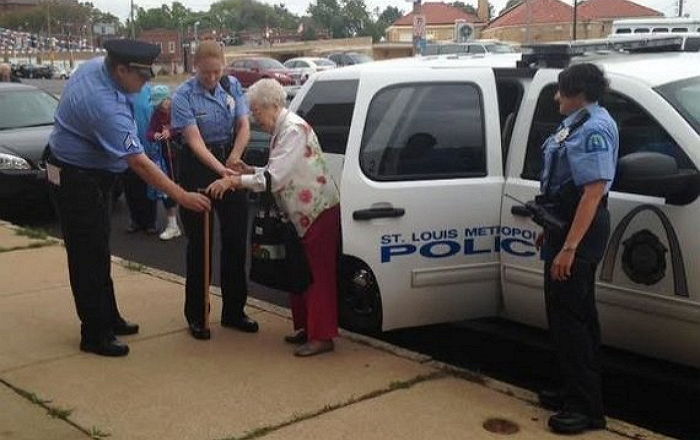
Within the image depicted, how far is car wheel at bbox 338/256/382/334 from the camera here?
15.8 feet

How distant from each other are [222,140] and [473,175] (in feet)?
5.03

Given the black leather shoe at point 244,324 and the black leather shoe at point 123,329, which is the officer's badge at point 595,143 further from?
the black leather shoe at point 123,329

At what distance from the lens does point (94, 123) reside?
4.55 m

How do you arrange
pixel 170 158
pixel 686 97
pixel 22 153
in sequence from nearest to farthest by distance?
1. pixel 686 97
2. pixel 170 158
3. pixel 22 153

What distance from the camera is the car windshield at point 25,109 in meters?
10.6

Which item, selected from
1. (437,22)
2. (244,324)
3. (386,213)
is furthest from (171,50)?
(386,213)

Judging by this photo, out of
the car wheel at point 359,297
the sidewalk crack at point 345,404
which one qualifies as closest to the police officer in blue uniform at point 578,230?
the sidewalk crack at point 345,404

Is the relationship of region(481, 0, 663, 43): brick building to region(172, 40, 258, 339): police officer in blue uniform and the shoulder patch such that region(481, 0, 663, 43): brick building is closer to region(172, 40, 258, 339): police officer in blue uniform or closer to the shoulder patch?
region(172, 40, 258, 339): police officer in blue uniform

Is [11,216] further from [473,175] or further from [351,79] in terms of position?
[473,175]

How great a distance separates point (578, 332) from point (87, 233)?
2604 millimetres

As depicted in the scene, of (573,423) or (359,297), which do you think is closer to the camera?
(573,423)

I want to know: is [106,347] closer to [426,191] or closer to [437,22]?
[426,191]

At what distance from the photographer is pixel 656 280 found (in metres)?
3.97

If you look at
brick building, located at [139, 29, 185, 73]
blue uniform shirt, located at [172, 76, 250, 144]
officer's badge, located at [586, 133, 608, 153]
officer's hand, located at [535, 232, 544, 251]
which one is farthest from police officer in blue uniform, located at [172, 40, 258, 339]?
brick building, located at [139, 29, 185, 73]
